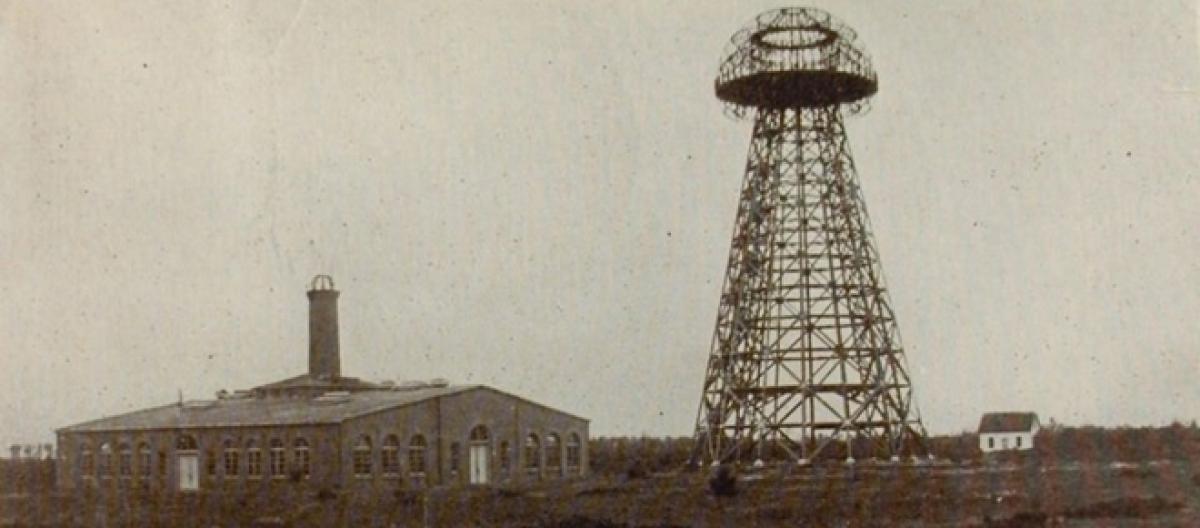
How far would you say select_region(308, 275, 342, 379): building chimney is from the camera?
62469mm

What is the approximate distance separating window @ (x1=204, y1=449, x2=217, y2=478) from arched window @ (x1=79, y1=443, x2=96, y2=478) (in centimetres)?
637

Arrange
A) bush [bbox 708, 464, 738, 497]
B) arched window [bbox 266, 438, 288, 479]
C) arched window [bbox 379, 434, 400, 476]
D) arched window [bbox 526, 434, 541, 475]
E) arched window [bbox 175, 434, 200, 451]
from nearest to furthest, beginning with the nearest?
bush [bbox 708, 464, 738, 497] → arched window [bbox 266, 438, 288, 479] → arched window [bbox 379, 434, 400, 476] → arched window [bbox 175, 434, 200, 451] → arched window [bbox 526, 434, 541, 475]

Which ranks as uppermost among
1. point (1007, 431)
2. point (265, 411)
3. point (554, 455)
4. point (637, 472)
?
point (265, 411)

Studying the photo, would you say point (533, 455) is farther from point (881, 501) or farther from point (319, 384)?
point (881, 501)

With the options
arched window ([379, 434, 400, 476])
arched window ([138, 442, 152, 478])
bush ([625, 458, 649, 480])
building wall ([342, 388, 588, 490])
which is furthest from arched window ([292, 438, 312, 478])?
bush ([625, 458, 649, 480])

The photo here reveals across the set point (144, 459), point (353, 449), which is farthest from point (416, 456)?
point (144, 459)

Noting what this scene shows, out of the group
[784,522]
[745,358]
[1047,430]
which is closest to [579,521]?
[784,522]

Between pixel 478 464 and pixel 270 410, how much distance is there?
7.42 m

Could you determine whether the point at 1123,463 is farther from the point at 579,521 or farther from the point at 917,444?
the point at 579,521

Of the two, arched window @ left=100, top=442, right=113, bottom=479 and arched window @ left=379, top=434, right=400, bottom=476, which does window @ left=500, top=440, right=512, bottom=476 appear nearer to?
arched window @ left=379, top=434, right=400, bottom=476

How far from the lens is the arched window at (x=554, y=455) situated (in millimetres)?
59500

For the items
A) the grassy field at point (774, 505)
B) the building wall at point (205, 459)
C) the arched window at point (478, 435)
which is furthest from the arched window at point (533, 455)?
the building wall at point (205, 459)

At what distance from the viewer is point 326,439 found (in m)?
51.4

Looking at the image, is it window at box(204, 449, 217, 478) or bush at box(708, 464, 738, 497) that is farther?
window at box(204, 449, 217, 478)
